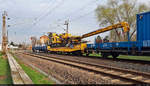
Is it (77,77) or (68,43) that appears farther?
(68,43)

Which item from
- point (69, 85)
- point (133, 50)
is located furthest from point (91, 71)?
point (133, 50)

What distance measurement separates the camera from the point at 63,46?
25.5m

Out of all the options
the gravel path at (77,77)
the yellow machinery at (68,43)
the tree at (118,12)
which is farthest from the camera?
the tree at (118,12)

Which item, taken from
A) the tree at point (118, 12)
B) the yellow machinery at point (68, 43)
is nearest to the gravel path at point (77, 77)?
Answer: the yellow machinery at point (68, 43)

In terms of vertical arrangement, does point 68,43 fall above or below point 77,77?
above

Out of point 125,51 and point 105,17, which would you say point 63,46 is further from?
point 105,17

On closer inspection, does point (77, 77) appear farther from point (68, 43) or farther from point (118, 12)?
point (118, 12)

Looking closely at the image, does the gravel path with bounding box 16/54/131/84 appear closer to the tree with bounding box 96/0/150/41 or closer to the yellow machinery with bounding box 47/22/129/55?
the yellow machinery with bounding box 47/22/129/55

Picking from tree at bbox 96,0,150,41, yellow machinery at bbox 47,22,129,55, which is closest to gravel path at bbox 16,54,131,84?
yellow machinery at bbox 47,22,129,55

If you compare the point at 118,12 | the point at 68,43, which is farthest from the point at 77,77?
the point at 118,12

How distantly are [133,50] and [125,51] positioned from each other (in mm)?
859

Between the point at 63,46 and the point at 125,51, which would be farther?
the point at 63,46

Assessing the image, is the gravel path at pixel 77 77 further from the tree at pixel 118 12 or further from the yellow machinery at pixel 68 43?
the tree at pixel 118 12

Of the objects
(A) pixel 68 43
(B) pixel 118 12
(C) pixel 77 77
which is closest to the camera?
(C) pixel 77 77
